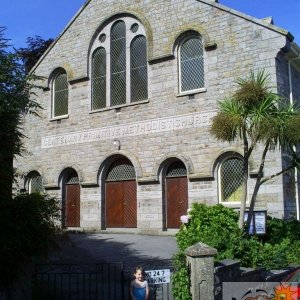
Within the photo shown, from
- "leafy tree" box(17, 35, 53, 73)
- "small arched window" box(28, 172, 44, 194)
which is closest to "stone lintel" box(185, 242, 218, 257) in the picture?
"small arched window" box(28, 172, 44, 194)

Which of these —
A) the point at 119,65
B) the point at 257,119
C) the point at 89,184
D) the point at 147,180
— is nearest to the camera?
the point at 257,119

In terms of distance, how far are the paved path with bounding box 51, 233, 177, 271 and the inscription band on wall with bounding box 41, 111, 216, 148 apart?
14.7 feet

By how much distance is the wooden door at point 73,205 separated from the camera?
22.5 meters

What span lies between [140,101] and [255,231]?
8.97m

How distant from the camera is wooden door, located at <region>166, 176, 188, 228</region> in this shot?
63.1 ft

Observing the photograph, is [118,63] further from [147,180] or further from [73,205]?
[73,205]

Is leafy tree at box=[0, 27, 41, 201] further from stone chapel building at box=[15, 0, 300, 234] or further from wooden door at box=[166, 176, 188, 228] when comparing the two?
wooden door at box=[166, 176, 188, 228]

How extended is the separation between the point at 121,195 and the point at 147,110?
395 cm

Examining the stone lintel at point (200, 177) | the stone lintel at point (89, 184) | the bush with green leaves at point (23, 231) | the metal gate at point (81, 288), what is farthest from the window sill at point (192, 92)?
the bush with green leaves at point (23, 231)

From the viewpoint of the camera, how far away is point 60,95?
2395 cm

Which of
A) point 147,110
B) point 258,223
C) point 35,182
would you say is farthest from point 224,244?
point 35,182

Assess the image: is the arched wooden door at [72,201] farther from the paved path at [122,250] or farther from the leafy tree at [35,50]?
the leafy tree at [35,50]

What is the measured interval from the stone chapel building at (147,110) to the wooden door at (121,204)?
46mm

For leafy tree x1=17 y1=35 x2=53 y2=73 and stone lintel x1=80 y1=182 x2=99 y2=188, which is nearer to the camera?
stone lintel x1=80 y1=182 x2=99 y2=188
